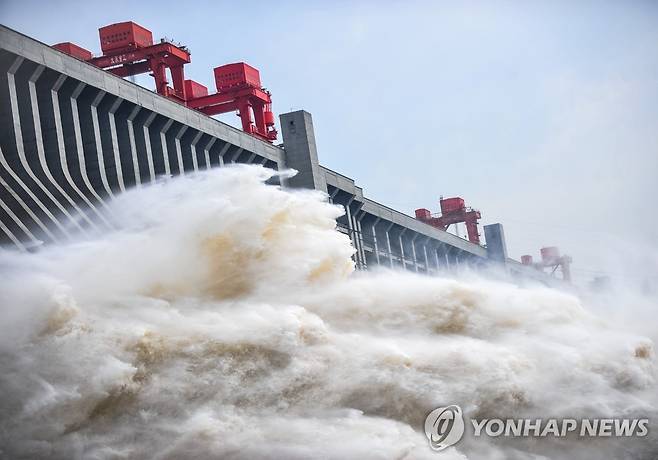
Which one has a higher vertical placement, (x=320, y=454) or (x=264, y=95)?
(x=264, y=95)

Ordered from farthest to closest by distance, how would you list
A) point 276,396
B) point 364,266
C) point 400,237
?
point 400,237 < point 364,266 < point 276,396

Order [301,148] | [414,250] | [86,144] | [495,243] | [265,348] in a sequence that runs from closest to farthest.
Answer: [265,348] → [86,144] → [301,148] → [414,250] → [495,243]

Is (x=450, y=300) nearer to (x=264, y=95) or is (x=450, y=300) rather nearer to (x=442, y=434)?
(x=442, y=434)

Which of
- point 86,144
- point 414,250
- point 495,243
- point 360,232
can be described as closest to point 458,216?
point 495,243

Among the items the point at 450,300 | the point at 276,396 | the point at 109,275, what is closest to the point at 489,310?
the point at 450,300

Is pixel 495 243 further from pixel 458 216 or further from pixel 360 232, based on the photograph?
pixel 360 232
